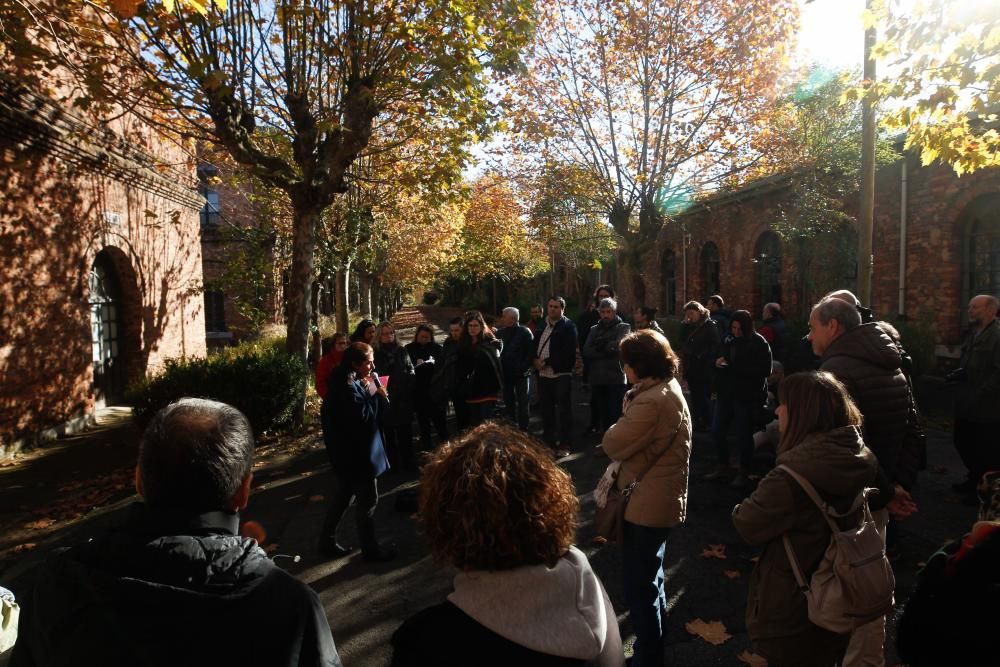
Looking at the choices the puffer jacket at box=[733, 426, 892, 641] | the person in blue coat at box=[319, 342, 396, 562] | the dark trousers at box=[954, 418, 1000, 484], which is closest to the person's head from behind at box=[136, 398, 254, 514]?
the puffer jacket at box=[733, 426, 892, 641]

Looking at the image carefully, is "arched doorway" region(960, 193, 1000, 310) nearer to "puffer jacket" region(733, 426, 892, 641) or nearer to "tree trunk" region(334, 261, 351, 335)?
"puffer jacket" region(733, 426, 892, 641)

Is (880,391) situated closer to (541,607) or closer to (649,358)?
(649,358)

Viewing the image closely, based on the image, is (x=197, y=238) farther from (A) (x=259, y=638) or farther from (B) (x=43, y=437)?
(A) (x=259, y=638)

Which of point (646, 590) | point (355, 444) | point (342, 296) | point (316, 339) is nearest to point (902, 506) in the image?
point (646, 590)

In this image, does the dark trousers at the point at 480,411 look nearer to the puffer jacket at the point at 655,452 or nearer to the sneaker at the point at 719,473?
the sneaker at the point at 719,473

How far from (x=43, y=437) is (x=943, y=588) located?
1045cm

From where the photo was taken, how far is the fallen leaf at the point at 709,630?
3352 mm

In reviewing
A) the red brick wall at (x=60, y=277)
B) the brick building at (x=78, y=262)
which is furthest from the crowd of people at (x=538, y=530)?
the brick building at (x=78, y=262)

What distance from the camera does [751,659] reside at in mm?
3148

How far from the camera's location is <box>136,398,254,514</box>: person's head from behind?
1431mm

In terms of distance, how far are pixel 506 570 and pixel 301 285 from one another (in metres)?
8.12

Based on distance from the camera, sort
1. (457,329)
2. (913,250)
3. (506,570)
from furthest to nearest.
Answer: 1. (913,250)
2. (457,329)
3. (506,570)

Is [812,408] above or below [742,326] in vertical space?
below

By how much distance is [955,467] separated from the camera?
6.37 metres
